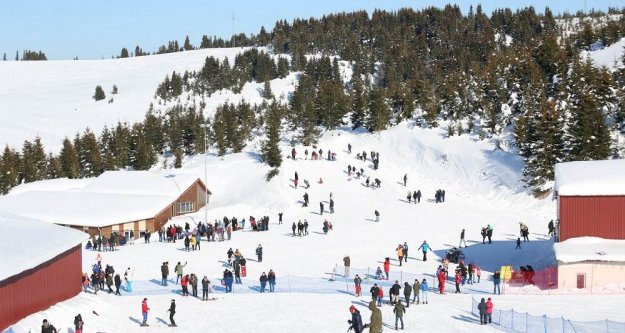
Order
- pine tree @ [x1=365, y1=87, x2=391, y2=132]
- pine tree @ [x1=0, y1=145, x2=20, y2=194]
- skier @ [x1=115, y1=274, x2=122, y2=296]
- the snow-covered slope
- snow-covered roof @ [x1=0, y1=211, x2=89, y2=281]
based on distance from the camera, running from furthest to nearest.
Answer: the snow-covered slope < pine tree @ [x1=365, y1=87, x2=391, y2=132] < pine tree @ [x1=0, y1=145, x2=20, y2=194] < skier @ [x1=115, y1=274, x2=122, y2=296] < snow-covered roof @ [x1=0, y1=211, x2=89, y2=281]

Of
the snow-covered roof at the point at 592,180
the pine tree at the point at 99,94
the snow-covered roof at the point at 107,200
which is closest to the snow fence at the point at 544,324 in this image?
the snow-covered roof at the point at 592,180

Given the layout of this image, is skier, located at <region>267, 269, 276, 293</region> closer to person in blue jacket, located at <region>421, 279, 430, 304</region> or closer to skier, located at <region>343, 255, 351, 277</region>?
skier, located at <region>343, 255, 351, 277</region>

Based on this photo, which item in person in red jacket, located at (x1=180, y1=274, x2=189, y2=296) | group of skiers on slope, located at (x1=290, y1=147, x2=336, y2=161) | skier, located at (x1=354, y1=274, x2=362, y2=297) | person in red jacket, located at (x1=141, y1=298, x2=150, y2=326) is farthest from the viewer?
group of skiers on slope, located at (x1=290, y1=147, x2=336, y2=161)

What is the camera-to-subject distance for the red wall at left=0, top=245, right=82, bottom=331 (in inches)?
819

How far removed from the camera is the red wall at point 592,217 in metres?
29.5

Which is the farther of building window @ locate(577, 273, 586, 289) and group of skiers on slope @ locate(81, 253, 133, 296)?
building window @ locate(577, 273, 586, 289)

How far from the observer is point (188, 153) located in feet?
233

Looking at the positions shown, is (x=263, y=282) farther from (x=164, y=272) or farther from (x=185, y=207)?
(x=185, y=207)

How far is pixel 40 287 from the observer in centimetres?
2314

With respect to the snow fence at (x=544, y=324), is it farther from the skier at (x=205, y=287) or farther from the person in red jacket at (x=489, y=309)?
the skier at (x=205, y=287)

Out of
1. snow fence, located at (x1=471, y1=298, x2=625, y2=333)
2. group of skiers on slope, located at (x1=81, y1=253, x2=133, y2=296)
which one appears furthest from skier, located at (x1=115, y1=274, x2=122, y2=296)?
snow fence, located at (x1=471, y1=298, x2=625, y2=333)

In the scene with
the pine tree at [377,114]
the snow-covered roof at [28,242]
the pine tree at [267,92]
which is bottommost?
the snow-covered roof at [28,242]

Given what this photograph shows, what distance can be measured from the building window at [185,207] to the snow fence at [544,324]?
3011cm

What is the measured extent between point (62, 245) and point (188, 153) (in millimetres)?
46236
